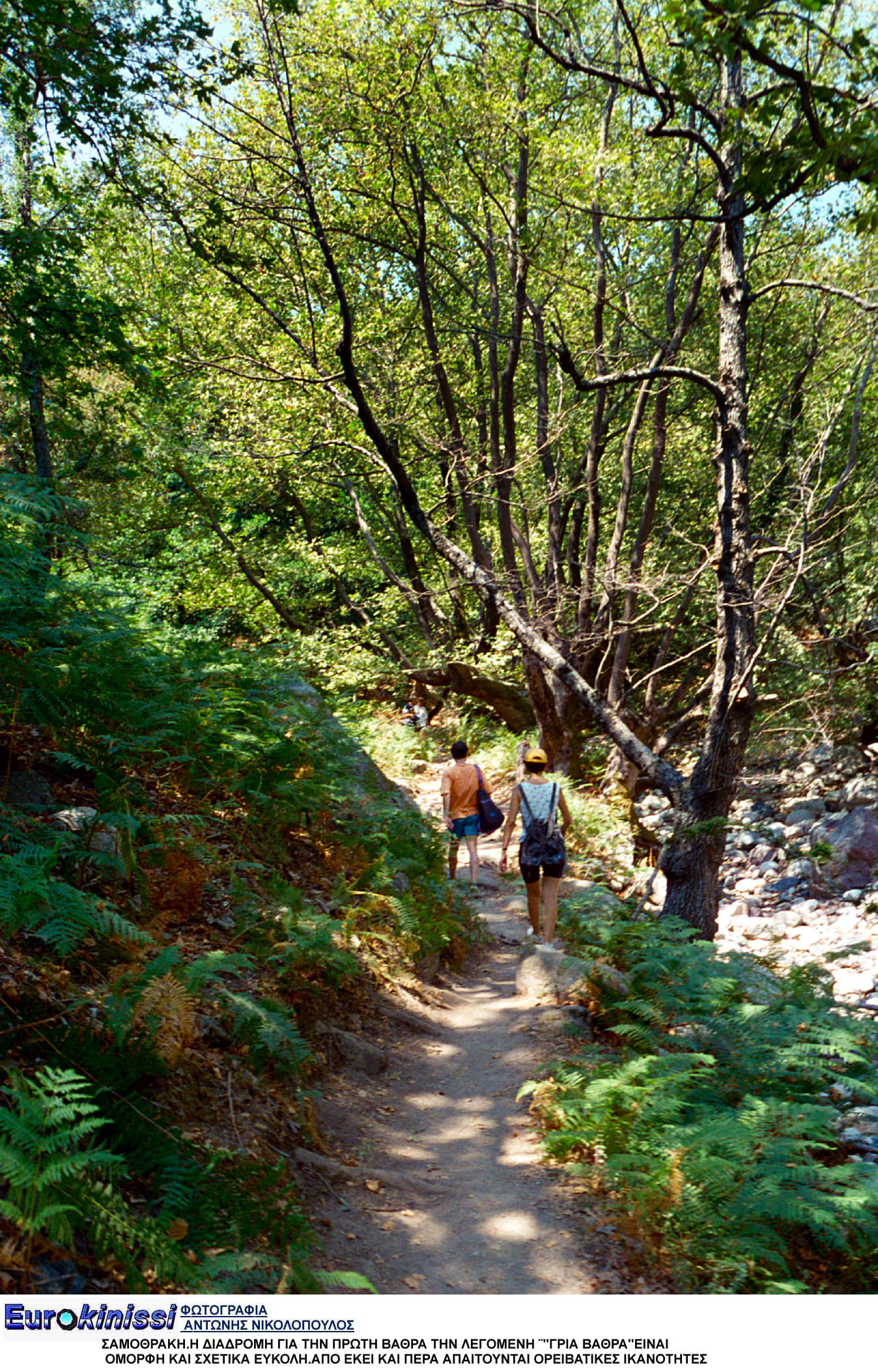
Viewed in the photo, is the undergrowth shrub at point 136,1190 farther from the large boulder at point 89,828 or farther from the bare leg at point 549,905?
the bare leg at point 549,905

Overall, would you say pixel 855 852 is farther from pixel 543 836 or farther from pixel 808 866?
pixel 543 836

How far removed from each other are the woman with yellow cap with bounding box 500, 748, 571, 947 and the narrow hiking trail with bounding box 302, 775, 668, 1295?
0.98 metres

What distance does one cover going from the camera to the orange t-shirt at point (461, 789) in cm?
928

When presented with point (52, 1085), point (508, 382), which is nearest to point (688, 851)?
point (52, 1085)

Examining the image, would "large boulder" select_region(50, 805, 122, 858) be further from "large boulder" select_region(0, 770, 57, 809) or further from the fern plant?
the fern plant

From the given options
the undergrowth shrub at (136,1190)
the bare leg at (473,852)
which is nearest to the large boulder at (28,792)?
the undergrowth shrub at (136,1190)

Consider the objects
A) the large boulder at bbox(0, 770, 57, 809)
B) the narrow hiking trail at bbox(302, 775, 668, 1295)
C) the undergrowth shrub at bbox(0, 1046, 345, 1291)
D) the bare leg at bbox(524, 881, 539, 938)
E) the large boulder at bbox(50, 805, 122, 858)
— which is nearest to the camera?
the undergrowth shrub at bbox(0, 1046, 345, 1291)

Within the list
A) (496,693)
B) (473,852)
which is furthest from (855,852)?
(496,693)

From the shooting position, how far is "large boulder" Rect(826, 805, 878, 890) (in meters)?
13.0

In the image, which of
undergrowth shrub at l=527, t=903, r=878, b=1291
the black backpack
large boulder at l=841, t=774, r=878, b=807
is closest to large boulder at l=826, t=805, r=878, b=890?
large boulder at l=841, t=774, r=878, b=807

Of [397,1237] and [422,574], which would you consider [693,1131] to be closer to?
[397,1237]

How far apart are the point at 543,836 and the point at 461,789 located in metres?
2.10

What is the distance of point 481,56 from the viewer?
11.9m

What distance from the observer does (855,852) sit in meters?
13.2
